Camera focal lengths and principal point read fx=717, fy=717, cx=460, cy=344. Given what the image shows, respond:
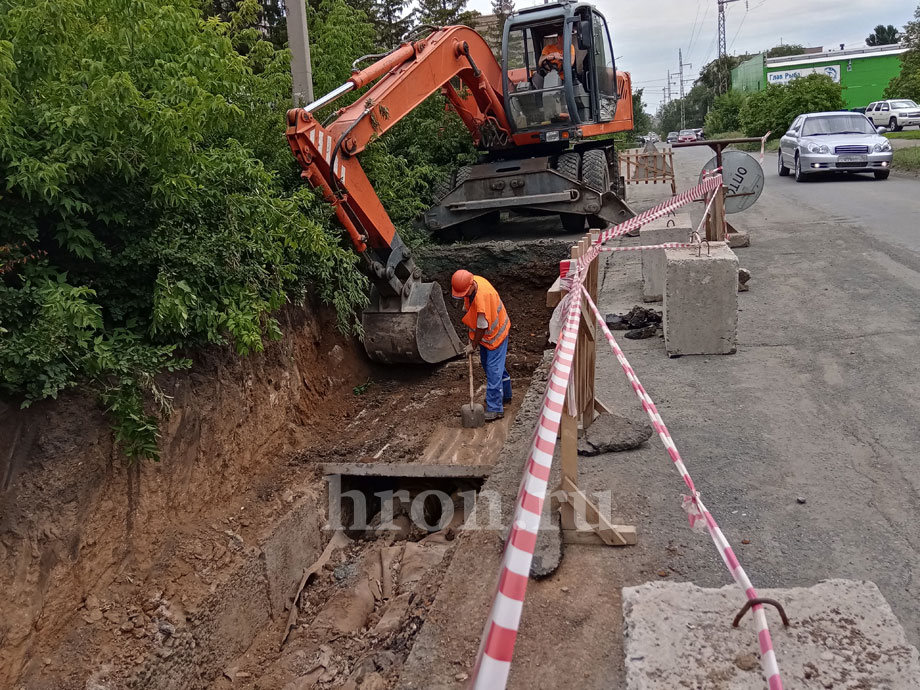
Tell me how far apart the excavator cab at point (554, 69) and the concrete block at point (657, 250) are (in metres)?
3.26

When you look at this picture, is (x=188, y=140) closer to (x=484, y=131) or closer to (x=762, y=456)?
(x=762, y=456)

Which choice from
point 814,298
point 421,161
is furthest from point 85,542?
point 421,161

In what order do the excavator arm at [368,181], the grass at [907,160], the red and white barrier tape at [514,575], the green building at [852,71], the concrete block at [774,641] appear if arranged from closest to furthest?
the red and white barrier tape at [514,575] → the concrete block at [774,641] → the excavator arm at [368,181] → the grass at [907,160] → the green building at [852,71]

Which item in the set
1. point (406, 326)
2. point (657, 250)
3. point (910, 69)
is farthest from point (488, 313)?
point (910, 69)

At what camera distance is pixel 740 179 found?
1034 cm

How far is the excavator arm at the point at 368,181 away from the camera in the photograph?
23.0 ft

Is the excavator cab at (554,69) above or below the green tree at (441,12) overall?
below

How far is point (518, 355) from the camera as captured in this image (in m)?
9.88

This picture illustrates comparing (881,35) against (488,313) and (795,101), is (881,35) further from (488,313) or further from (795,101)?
(488,313)

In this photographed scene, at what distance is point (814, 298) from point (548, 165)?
4.92 m

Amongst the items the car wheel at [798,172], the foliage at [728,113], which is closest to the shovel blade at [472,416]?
the car wheel at [798,172]

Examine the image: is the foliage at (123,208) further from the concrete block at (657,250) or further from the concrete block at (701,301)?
the concrete block at (657,250)

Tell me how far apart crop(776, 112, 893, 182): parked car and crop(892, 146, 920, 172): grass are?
1.16 metres

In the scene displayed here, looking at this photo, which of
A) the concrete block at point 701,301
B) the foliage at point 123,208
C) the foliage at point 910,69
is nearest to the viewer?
the foliage at point 123,208
